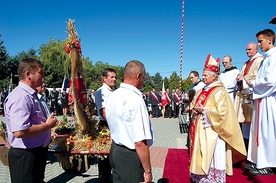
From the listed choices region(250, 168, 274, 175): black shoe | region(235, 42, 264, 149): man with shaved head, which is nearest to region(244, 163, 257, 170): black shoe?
region(250, 168, 274, 175): black shoe

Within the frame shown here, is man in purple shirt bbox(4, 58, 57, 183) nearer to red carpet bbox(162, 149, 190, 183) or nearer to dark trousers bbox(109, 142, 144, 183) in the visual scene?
dark trousers bbox(109, 142, 144, 183)

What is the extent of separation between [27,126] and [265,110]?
364cm

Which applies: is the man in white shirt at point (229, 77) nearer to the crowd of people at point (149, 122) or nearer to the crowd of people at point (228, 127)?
the crowd of people at point (149, 122)

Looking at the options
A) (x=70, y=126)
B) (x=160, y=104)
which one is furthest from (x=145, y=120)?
(x=160, y=104)

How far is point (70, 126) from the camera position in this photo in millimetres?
5766

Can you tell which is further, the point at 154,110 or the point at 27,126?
the point at 154,110

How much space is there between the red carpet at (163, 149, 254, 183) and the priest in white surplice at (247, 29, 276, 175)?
16.2 inches

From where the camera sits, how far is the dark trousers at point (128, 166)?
241 cm

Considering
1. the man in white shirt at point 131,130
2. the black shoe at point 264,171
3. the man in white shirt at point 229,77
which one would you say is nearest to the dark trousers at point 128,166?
the man in white shirt at point 131,130

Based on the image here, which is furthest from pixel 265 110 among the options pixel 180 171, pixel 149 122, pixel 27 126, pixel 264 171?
pixel 27 126

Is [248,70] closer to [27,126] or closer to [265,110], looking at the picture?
[265,110]

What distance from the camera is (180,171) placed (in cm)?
504

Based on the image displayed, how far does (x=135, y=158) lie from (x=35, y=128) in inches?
47.9

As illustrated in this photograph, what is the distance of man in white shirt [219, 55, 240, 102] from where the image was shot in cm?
595
